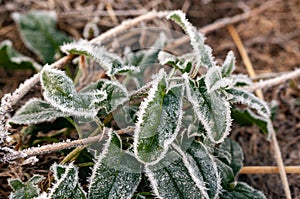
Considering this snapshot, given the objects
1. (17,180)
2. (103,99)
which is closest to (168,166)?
(103,99)

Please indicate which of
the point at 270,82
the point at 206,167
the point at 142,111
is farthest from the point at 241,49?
the point at 142,111

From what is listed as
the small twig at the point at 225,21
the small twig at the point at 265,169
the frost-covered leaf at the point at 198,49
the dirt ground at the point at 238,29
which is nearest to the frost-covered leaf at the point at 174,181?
the frost-covered leaf at the point at 198,49

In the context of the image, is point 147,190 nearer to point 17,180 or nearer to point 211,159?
point 211,159

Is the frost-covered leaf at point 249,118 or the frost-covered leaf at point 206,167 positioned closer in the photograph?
the frost-covered leaf at point 206,167

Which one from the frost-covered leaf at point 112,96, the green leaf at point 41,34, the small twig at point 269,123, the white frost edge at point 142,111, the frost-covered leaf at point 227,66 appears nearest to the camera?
the white frost edge at point 142,111

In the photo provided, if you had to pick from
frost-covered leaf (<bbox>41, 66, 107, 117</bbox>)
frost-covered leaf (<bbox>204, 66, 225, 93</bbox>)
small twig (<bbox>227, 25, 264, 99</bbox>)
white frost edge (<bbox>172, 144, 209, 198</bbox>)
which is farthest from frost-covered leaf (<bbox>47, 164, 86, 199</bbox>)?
small twig (<bbox>227, 25, 264, 99</bbox>)

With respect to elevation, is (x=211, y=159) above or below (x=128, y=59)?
below

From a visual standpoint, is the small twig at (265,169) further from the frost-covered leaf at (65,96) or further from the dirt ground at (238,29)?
the frost-covered leaf at (65,96)
